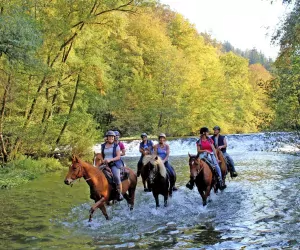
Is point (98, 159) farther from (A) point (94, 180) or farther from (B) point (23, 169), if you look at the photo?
(B) point (23, 169)

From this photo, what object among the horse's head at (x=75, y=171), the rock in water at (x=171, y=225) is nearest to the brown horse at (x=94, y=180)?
the horse's head at (x=75, y=171)

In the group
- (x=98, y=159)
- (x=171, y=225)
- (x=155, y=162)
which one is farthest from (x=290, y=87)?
(x=98, y=159)

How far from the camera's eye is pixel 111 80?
107ft

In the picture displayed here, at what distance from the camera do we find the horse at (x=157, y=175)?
11.0 m

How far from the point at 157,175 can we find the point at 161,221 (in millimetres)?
1578

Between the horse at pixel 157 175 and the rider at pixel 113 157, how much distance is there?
2.74ft

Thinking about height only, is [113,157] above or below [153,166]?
above

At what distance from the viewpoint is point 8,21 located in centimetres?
1406

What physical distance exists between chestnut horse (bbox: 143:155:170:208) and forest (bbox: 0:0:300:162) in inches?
188

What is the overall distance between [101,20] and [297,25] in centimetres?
1539

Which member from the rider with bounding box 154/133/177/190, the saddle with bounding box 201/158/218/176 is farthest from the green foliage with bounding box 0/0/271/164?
the rider with bounding box 154/133/177/190

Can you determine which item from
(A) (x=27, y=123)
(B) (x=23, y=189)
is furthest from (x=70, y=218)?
(A) (x=27, y=123)

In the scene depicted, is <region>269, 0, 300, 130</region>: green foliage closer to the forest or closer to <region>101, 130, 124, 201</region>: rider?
the forest

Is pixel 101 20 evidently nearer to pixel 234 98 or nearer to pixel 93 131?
pixel 93 131
